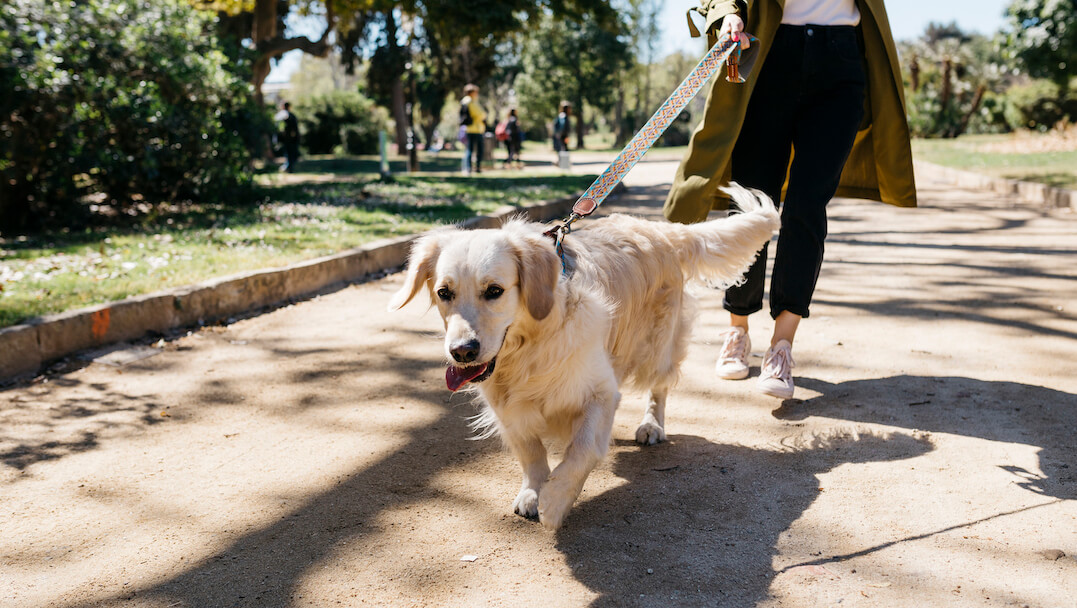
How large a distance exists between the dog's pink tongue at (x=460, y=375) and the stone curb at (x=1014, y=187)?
7509mm

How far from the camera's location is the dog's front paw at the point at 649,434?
3533 mm

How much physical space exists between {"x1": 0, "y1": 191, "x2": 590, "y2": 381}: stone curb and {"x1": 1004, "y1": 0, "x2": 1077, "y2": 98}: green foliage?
59.9 feet

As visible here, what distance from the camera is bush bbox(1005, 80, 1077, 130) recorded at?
26.0 m

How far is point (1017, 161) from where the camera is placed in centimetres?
1656

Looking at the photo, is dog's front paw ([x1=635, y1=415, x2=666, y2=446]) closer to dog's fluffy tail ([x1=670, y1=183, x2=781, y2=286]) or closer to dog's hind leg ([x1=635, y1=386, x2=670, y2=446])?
dog's hind leg ([x1=635, y1=386, x2=670, y2=446])

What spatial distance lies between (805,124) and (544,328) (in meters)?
1.93

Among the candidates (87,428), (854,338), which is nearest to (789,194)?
(854,338)

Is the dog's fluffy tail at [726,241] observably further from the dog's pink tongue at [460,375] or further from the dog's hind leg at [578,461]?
the dog's pink tongue at [460,375]

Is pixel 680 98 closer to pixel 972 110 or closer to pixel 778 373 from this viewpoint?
pixel 778 373

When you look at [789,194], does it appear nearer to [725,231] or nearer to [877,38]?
[725,231]

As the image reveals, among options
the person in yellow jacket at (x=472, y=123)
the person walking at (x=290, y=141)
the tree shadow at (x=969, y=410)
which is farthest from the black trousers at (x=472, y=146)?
the tree shadow at (x=969, y=410)

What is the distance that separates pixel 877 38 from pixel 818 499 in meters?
2.32

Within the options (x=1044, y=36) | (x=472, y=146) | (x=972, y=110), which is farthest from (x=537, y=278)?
(x=972, y=110)

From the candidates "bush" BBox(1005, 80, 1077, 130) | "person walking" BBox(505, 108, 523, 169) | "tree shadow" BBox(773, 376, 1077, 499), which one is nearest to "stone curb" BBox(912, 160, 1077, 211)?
"tree shadow" BBox(773, 376, 1077, 499)
